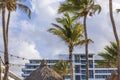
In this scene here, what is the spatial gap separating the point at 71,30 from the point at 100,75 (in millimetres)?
157744

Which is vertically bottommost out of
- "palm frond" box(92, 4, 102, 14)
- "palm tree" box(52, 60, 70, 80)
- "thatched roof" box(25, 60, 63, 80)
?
"thatched roof" box(25, 60, 63, 80)

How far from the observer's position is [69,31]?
139 feet

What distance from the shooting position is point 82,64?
199250 mm

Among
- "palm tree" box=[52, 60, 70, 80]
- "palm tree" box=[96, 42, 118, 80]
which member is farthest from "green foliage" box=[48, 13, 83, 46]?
"palm tree" box=[52, 60, 70, 80]

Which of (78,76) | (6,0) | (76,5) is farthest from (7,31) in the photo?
(78,76)

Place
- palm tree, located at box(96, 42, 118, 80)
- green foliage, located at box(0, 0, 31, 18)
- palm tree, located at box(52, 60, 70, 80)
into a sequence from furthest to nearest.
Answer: palm tree, located at box(52, 60, 70, 80), palm tree, located at box(96, 42, 118, 80), green foliage, located at box(0, 0, 31, 18)

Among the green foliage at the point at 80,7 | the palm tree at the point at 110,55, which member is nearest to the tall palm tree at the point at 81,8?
the green foliage at the point at 80,7

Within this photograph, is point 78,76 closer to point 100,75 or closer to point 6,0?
point 100,75

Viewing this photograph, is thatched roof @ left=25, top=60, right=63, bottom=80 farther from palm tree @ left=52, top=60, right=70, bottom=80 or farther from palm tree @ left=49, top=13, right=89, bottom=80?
palm tree @ left=52, top=60, right=70, bottom=80

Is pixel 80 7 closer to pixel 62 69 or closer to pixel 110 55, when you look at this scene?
pixel 110 55

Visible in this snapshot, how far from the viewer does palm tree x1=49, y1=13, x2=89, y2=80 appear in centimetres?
4144

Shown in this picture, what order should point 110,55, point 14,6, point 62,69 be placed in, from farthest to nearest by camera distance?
1. point 62,69
2. point 110,55
3. point 14,6

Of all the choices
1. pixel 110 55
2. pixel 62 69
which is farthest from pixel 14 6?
pixel 62 69

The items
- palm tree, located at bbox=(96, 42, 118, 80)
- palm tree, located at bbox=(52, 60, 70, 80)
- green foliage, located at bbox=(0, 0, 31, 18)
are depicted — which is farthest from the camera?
palm tree, located at bbox=(52, 60, 70, 80)
